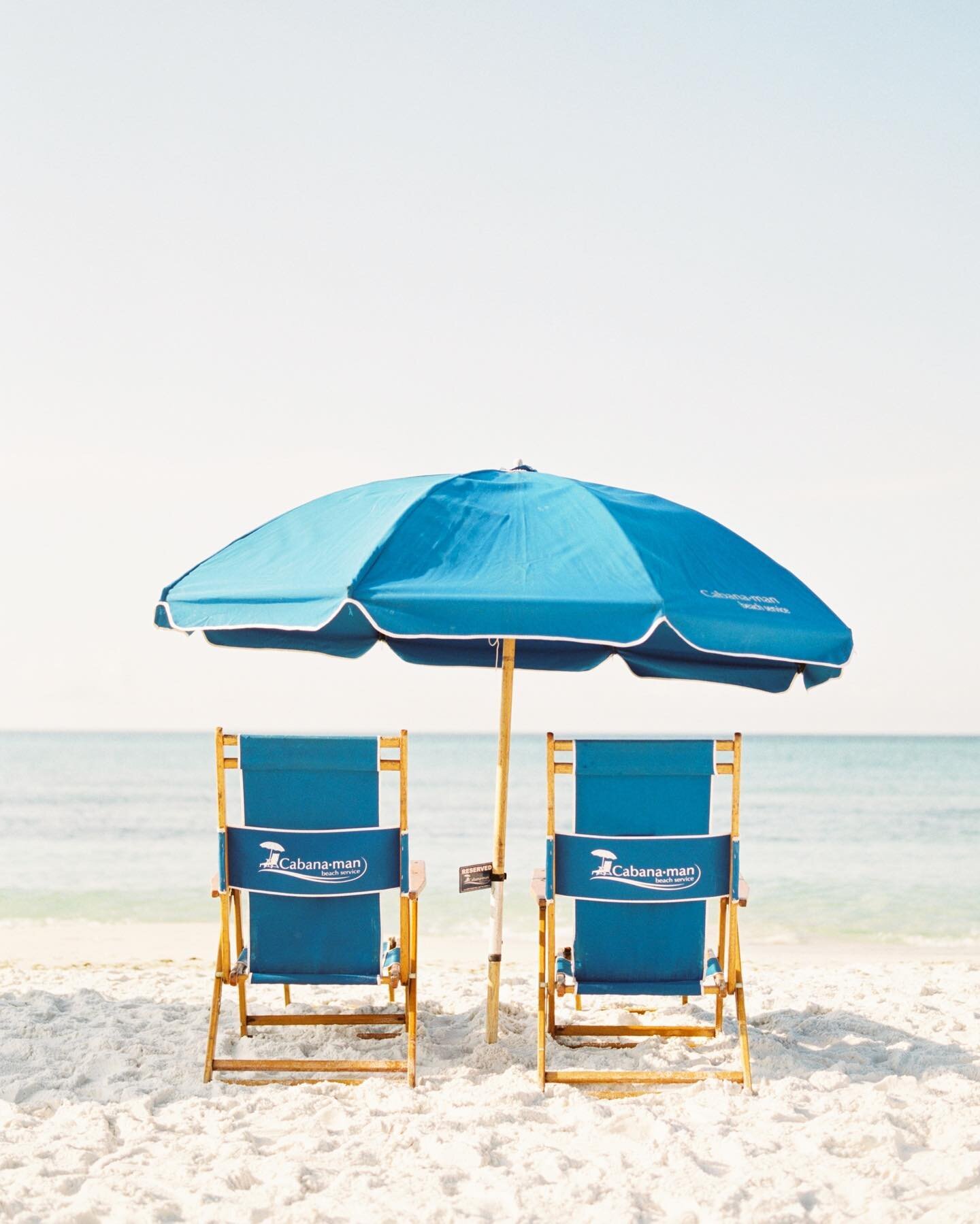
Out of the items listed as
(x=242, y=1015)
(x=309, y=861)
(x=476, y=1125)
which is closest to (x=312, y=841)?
(x=309, y=861)

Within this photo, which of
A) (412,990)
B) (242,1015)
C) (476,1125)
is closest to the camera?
(476,1125)

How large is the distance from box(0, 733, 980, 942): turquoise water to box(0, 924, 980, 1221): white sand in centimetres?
433

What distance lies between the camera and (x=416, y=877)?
3.53 m

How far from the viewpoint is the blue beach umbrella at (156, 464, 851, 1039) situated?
2.89 meters

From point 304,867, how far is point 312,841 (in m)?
0.09

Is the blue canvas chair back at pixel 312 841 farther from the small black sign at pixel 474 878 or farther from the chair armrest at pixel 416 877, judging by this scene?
the small black sign at pixel 474 878

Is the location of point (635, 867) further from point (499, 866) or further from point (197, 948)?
point (197, 948)

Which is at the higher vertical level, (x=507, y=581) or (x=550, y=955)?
(x=507, y=581)

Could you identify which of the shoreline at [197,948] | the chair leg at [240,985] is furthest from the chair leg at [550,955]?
the shoreline at [197,948]

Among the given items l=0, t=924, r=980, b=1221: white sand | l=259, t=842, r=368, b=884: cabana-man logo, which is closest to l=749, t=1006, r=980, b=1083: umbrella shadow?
l=0, t=924, r=980, b=1221: white sand

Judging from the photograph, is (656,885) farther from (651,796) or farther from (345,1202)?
(345,1202)

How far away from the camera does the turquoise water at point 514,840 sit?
9383 millimetres

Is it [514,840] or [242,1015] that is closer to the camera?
[242,1015]

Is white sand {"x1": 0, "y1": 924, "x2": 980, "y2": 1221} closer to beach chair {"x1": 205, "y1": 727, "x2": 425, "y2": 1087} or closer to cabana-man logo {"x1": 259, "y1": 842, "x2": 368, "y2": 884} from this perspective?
Answer: beach chair {"x1": 205, "y1": 727, "x2": 425, "y2": 1087}
